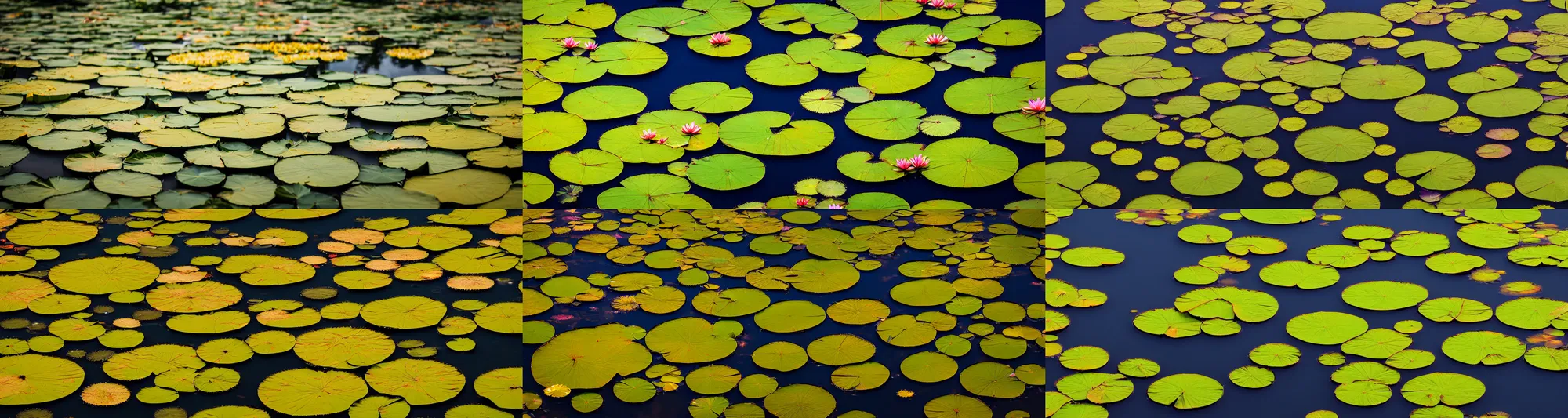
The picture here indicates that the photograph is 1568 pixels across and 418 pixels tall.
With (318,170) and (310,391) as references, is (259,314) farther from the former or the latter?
(318,170)

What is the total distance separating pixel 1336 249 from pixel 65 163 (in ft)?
11.0

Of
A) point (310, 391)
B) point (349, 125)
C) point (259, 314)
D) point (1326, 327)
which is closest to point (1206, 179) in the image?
point (1326, 327)

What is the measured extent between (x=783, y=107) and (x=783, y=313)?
2.19 feet

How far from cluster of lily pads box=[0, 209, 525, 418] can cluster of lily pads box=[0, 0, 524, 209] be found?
82mm

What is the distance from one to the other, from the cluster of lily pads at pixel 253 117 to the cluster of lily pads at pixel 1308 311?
153cm

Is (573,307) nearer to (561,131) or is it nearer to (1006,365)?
(561,131)

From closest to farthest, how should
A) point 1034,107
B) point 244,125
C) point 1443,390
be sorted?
1. point 1443,390
2. point 1034,107
3. point 244,125

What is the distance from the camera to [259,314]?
2055mm

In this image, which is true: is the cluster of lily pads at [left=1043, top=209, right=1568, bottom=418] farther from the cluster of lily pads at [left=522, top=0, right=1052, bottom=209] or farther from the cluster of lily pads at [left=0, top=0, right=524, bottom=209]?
the cluster of lily pads at [left=0, top=0, right=524, bottom=209]

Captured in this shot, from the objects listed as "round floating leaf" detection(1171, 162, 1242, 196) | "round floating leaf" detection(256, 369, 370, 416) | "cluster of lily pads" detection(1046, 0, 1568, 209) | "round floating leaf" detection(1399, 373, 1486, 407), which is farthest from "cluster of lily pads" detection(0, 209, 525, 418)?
"round floating leaf" detection(1399, 373, 1486, 407)

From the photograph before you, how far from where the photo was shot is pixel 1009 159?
7.87ft

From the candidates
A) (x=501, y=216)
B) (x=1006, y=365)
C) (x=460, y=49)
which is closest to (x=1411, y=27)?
(x=1006, y=365)

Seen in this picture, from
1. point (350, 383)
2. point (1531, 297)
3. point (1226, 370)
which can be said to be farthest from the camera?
point (1531, 297)

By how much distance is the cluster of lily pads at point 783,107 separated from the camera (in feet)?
7.77
